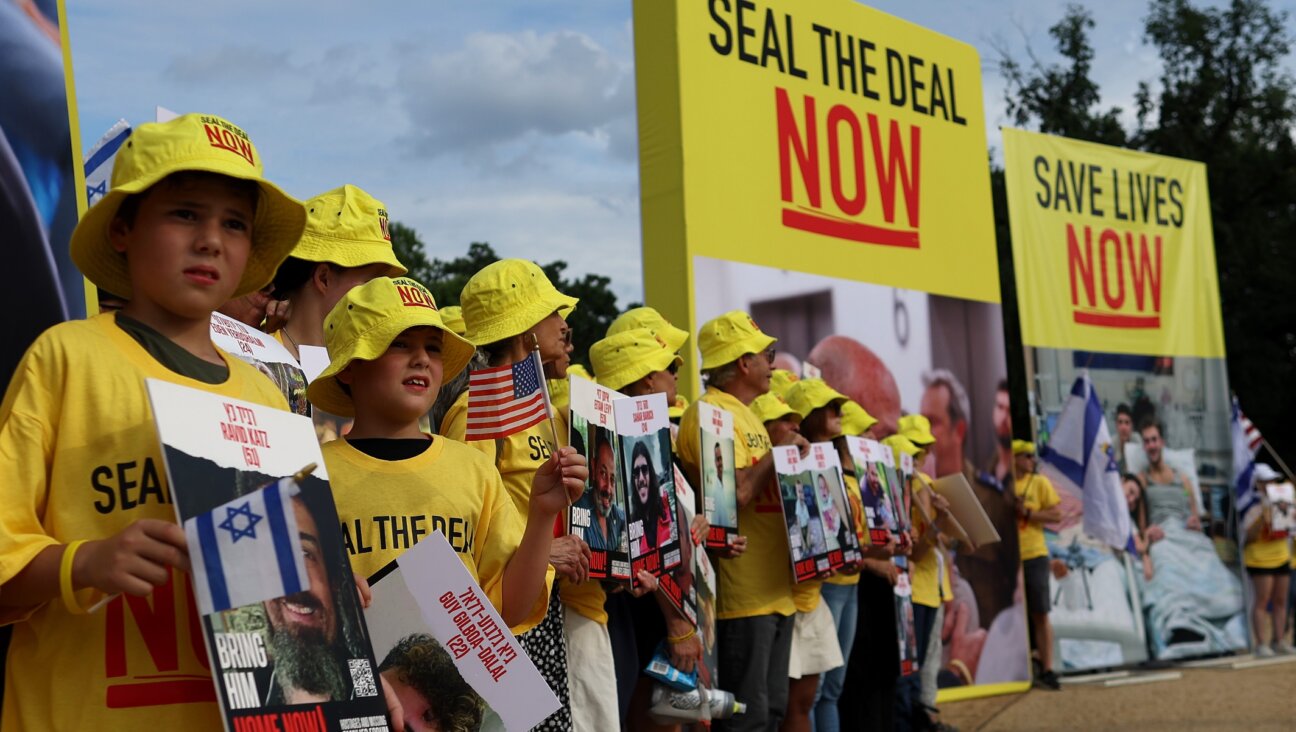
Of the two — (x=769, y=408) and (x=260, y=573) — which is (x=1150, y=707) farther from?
(x=260, y=573)

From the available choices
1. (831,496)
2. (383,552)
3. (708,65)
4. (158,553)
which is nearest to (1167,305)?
(708,65)

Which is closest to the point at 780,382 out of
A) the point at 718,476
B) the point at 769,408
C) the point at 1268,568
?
the point at 769,408

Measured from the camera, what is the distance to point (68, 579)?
1.84m

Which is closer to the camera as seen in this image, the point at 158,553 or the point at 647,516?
the point at 158,553

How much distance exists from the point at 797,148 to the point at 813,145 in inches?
8.6

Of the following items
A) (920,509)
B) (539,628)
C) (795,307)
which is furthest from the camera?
(795,307)

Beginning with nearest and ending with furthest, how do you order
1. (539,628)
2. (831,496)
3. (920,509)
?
(539,628) < (831,496) < (920,509)

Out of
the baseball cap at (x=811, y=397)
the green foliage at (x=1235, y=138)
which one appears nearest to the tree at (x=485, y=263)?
the green foliage at (x=1235, y=138)

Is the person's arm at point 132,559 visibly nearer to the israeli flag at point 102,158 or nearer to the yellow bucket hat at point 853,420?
the israeli flag at point 102,158

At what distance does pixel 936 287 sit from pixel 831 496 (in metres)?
4.57

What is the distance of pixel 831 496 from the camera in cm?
621

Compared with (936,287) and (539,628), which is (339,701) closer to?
(539,628)

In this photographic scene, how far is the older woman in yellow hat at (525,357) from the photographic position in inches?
148

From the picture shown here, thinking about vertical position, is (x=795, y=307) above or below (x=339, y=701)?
above
